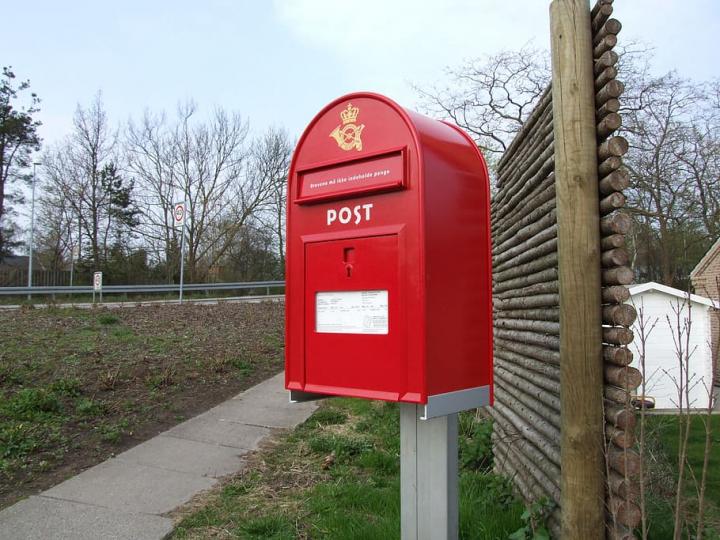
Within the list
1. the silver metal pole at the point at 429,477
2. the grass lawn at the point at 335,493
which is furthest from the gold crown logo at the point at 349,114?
the grass lawn at the point at 335,493

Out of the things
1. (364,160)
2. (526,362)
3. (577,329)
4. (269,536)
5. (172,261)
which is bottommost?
(269,536)

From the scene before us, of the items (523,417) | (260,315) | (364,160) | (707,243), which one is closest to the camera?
(364,160)

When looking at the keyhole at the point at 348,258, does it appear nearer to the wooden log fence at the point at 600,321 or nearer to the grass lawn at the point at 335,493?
the wooden log fence at the point at 600,321

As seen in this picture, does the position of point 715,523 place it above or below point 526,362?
below

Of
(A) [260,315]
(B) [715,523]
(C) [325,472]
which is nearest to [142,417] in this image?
(C) [325,472]

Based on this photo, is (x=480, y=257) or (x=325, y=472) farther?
(x=325, y=472)

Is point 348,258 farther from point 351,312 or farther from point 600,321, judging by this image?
point 600,321

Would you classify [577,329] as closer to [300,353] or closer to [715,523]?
[300,353]

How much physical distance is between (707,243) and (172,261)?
2933cm

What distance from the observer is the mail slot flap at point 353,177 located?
87.4 inches

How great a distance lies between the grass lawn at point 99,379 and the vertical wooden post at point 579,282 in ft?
12.5

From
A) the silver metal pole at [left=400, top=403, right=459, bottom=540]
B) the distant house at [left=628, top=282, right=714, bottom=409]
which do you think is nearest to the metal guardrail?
the distant house at [left=628, top=282, right=714, bottom=409]

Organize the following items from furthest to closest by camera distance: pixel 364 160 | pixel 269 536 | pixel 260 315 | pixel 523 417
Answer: pixel 260 315 < pixel 523 417 < pixel 269 536 < pixel 364 160

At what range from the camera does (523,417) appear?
12.0ft
